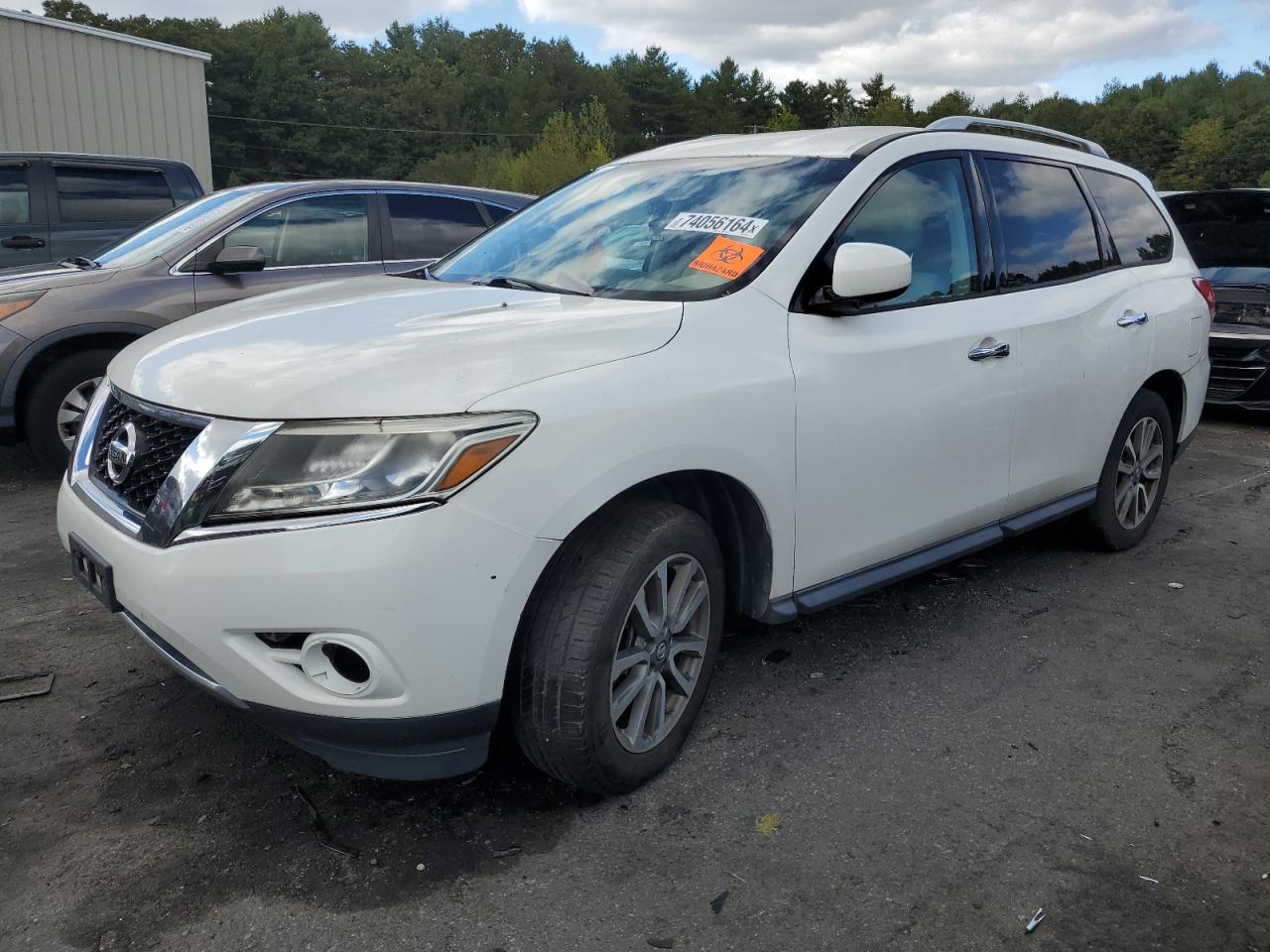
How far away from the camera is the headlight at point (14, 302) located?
209 inches

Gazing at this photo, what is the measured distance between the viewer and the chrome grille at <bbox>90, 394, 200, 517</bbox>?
2.35 m

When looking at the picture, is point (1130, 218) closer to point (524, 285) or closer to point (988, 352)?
point (988, 352)

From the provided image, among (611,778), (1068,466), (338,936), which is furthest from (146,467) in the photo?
(1068,466)

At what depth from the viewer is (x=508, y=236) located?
147 inches

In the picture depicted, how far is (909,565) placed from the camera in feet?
10.9

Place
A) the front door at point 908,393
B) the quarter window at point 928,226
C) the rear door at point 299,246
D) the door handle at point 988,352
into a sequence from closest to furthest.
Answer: the front door at point 908,393, the quarter window at point 928,226, the door handle at point 988,352, the rear door at point 299,246

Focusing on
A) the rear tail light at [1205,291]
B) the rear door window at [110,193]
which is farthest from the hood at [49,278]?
the rear tail light at [1205,291]

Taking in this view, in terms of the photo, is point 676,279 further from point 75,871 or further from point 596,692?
point 75,871

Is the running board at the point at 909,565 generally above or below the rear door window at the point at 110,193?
below

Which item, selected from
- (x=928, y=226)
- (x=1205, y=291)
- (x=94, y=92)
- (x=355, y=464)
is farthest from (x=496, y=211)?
(x=94, y=92)

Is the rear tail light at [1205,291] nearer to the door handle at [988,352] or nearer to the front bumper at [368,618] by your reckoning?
the door handle at [988,352]

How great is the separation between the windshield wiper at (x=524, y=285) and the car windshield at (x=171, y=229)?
334 centimetres

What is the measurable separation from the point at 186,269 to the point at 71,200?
321cm

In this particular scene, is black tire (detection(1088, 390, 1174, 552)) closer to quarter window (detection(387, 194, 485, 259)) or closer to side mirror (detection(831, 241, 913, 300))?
side mirror (detection(831, 241, 913, 300))
